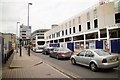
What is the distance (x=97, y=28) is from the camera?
34.0 m

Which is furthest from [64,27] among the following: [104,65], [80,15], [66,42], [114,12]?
[104,65]

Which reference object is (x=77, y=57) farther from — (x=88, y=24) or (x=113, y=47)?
(x=88, y=24)

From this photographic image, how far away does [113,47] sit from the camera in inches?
1168

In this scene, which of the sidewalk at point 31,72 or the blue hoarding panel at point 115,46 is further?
the blue hoarding panel at point 115,46

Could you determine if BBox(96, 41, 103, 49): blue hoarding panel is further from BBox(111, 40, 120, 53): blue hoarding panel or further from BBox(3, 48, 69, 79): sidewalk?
BBox(3, 48, 69, 79): sidewalk

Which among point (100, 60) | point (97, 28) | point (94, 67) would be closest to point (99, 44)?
point (97, 28)

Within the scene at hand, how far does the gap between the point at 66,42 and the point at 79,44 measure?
8.83 metres

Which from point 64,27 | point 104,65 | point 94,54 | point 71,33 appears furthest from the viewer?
point 64,27

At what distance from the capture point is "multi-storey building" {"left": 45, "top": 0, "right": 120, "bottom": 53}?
97.7ft

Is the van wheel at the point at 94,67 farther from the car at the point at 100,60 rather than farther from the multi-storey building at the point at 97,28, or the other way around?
the multi-storey building at the point at 97,28

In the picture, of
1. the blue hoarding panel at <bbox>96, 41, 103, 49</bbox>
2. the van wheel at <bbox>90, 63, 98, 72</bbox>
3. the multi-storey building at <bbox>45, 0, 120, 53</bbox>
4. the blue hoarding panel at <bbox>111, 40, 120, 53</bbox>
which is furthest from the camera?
the blue hoarding panel at <bbox>96, 41, 103, 49</bbox>

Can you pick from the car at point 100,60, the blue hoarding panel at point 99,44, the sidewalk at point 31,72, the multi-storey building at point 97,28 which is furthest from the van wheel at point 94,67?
the blue hoarding panel at point 99,44

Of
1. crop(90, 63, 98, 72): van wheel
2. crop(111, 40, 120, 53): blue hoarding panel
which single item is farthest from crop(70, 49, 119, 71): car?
crop(111, 40, 120, 53): blue hoarding panel

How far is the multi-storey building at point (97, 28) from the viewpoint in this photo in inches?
1172
